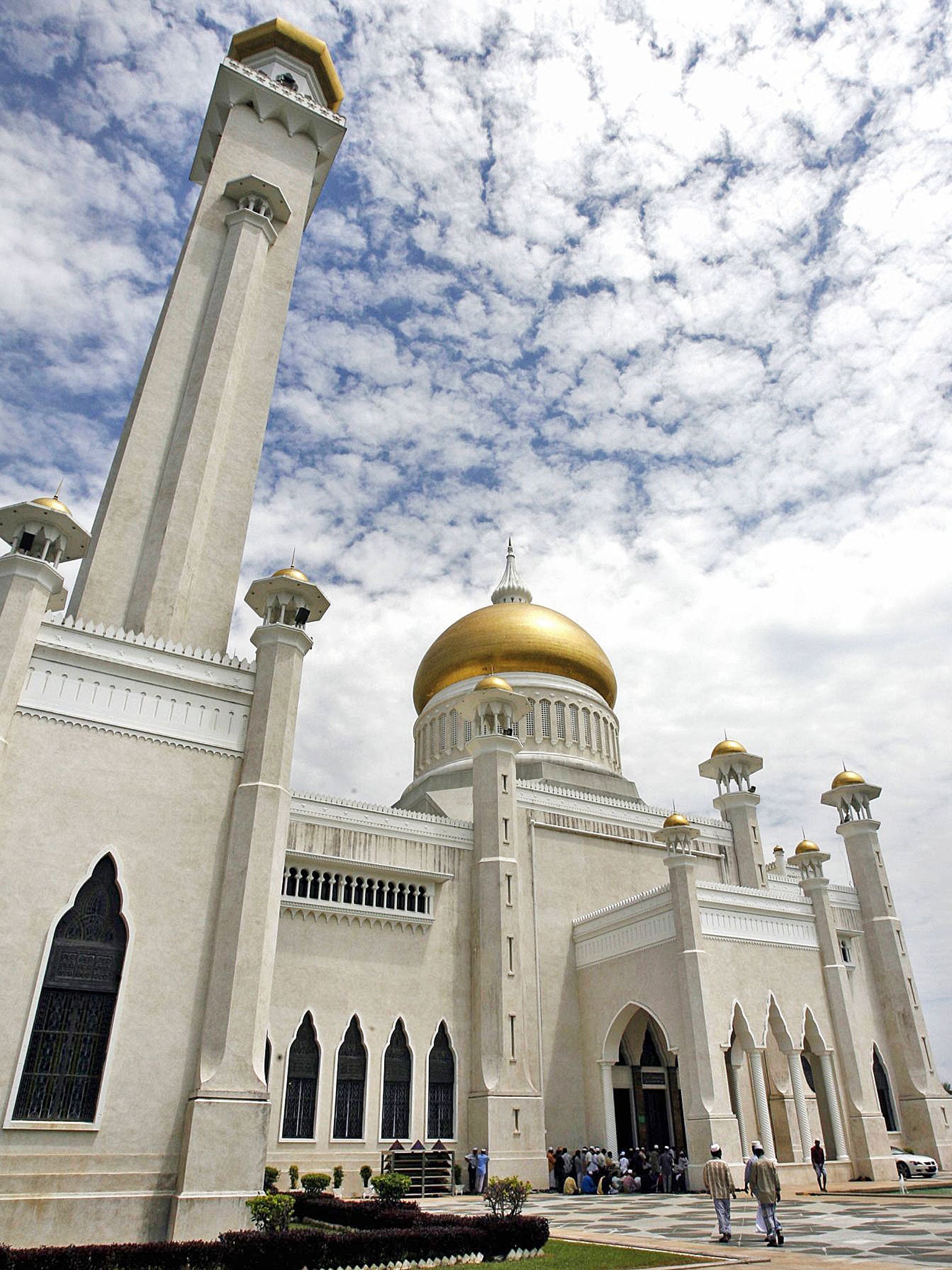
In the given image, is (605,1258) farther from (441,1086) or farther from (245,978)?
(441,1086)

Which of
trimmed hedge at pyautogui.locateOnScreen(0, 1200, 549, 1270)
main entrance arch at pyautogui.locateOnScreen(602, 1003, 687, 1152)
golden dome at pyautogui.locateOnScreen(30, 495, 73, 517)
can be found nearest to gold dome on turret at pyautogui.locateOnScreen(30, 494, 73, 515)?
golden dome at pyautogui.locateOnScreen(30, 495, 73, 517)

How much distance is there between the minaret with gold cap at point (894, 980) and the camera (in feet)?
77.0

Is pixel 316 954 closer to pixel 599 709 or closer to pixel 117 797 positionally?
pixel 117 797

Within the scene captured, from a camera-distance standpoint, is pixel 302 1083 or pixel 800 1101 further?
pixel 800 1101

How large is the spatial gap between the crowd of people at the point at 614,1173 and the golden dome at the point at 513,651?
49.2 ft

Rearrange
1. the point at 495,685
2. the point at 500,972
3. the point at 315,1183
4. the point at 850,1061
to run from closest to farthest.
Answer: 1. the point at 315,1183
2. the point at 500,972
3. the point at 850,1061
4. the point at 495,685

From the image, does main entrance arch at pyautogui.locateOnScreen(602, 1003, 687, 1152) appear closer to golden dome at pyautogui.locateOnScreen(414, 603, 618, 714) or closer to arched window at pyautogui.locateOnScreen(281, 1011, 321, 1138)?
arched window at pyautogui.locateOnScreen(281, 1011, 321, 1138)

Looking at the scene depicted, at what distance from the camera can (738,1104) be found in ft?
65.1

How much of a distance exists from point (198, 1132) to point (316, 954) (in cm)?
864

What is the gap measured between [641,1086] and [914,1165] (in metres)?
6.58

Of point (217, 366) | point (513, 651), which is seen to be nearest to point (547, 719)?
point (513, 651)

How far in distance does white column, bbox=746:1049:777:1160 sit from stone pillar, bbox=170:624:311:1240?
1218 cm

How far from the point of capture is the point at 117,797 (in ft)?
41.8

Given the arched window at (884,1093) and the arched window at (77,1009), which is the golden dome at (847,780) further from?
the arched window at (77,1009)
